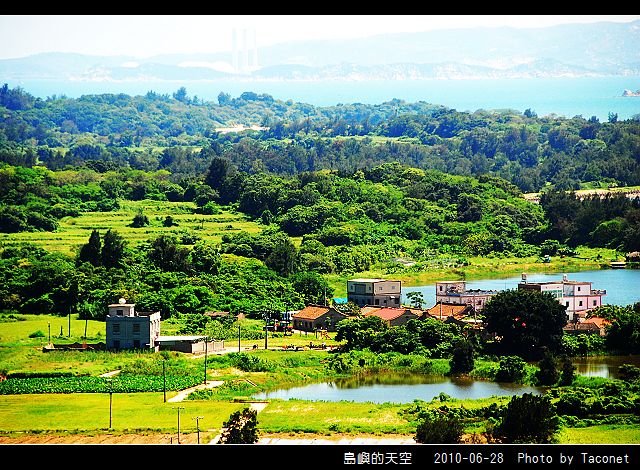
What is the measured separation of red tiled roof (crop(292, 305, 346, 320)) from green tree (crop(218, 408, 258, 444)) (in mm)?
6078

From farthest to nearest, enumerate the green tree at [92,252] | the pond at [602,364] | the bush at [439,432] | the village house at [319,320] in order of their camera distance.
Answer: the green tree at [92,252], the village house at [319,320], the pond at [602,364], the bush at [439,432]

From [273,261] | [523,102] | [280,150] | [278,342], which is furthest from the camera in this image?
[280,150]

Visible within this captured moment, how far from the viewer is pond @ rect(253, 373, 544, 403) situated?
36.9 ft

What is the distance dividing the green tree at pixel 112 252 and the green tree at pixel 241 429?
8878 millimetres

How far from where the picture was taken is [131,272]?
17.1 meters

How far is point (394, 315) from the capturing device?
1509 centimetres

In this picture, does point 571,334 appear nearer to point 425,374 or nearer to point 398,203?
point 425,374

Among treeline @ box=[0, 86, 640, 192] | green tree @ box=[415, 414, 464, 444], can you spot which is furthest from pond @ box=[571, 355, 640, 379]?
treeline @ box=[0, 86, 640, 192]

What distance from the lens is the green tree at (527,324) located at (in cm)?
1322

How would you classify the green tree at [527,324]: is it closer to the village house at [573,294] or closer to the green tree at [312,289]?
the village house at [573,294]

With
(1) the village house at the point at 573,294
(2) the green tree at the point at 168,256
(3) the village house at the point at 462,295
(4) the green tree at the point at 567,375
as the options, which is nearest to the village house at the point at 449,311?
(3) the village house at the point at 462,295
